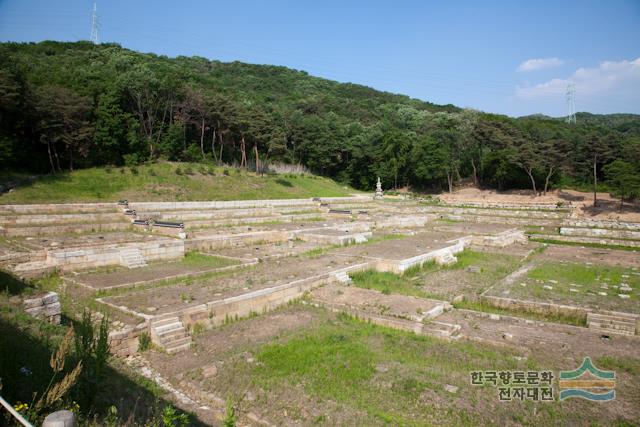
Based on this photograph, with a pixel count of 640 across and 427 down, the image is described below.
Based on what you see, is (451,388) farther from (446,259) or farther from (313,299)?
(446,259)

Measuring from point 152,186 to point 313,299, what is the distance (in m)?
23.2

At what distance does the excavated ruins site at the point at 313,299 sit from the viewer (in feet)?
22.8

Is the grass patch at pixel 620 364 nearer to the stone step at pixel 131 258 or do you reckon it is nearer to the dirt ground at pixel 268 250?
the dirt ground at pixel 268 250

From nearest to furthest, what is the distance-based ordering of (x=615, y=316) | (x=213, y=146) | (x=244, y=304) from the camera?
(x=615, y=316), (x=244, y=304), (x=213, y=146)

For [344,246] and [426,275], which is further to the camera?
[344,246]

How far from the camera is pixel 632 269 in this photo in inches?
713

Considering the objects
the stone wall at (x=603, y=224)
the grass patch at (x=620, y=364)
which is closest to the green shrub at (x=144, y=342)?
the grass patch at (x=620, y=364)

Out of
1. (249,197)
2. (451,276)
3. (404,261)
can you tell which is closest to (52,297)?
(404,261)

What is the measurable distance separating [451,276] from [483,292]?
2812 millimetres

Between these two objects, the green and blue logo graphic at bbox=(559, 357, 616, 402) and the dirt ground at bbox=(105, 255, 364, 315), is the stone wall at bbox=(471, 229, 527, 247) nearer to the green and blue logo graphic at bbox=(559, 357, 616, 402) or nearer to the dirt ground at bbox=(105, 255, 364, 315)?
the dirt ground at bbox=(105, 255, 364, 315)

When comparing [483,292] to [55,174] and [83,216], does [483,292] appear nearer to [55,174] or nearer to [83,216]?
[83,216]

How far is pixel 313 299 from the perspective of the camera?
12.2 m

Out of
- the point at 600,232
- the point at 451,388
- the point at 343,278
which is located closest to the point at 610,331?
the point at 451,388

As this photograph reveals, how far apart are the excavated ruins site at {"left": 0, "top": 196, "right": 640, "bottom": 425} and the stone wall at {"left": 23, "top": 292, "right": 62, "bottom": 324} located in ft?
0.12
